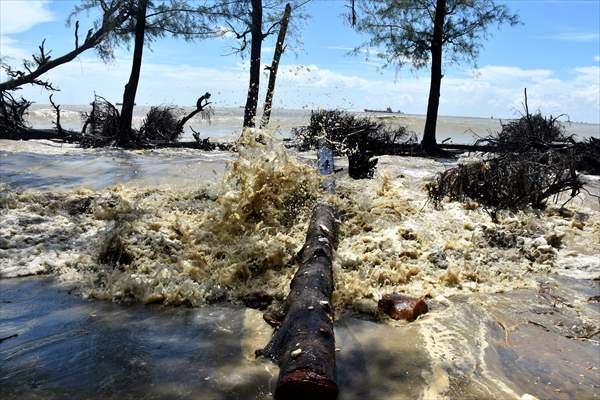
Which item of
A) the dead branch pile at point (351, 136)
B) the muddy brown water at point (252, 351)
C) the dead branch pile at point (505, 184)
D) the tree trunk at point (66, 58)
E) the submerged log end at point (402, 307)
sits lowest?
the muddy brown water at point (252, 351)

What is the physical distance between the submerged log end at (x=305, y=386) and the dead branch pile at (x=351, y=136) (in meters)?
7.10

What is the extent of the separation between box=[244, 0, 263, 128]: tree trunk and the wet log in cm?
1219


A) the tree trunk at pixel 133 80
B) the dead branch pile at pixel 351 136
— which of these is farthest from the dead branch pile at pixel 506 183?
the tree trunk at pixel 133 80

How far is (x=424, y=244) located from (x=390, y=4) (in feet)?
42.4

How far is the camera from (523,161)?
7523mm

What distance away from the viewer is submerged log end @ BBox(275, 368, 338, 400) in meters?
2.71

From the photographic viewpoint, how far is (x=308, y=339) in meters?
3.09

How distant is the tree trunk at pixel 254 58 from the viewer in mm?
16297

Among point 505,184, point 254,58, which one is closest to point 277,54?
point 254,58

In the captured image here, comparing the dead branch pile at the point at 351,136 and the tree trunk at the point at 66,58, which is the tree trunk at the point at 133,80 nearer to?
the tree trunk at the point at 66,58

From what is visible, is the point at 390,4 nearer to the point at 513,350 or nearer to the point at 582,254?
the point at 582,254

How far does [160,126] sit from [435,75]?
10.1 m

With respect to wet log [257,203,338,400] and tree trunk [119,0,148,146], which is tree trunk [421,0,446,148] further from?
wet log [257,203,338,400]

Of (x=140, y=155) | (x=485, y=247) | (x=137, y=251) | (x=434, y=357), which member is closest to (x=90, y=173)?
(x=140, y=155)
